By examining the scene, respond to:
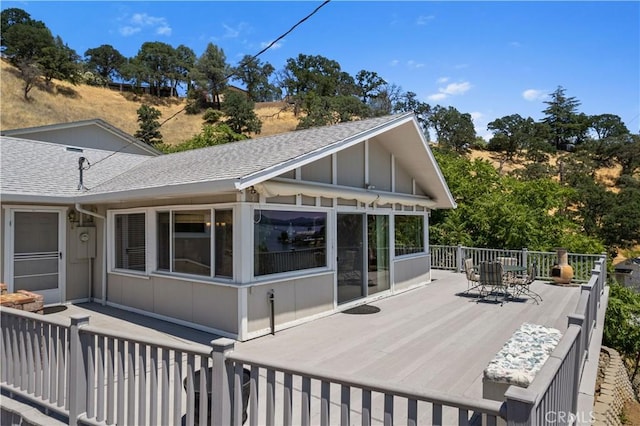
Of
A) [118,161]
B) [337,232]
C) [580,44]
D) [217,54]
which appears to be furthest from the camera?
[217,54]

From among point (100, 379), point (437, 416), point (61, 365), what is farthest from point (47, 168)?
point (437, 416)

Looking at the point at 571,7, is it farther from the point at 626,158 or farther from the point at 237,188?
the point at 626,158

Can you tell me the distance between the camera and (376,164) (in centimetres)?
979

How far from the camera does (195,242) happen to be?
22.8ft

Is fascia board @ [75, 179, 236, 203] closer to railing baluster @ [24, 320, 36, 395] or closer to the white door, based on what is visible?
the white door

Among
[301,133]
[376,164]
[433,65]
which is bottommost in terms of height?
[376,164]

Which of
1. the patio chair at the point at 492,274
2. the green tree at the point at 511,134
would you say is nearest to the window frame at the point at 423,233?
the patio chair at the point at 492,274

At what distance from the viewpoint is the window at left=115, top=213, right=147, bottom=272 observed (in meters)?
8.03

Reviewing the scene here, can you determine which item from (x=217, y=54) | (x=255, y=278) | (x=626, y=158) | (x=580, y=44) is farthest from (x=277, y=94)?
(x=255, y=278)

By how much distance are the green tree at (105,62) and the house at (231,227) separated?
57620 mm

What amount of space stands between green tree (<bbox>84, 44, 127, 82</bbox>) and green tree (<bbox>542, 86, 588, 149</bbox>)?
66.2 metres

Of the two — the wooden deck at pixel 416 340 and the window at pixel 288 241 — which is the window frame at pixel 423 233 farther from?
the window at pixel 288 241

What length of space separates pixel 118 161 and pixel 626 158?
5757cm

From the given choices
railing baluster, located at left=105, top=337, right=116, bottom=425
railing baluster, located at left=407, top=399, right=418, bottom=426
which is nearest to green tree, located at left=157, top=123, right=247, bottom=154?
railing baluster, located at left=105, top=337, right=116, bottom=425
